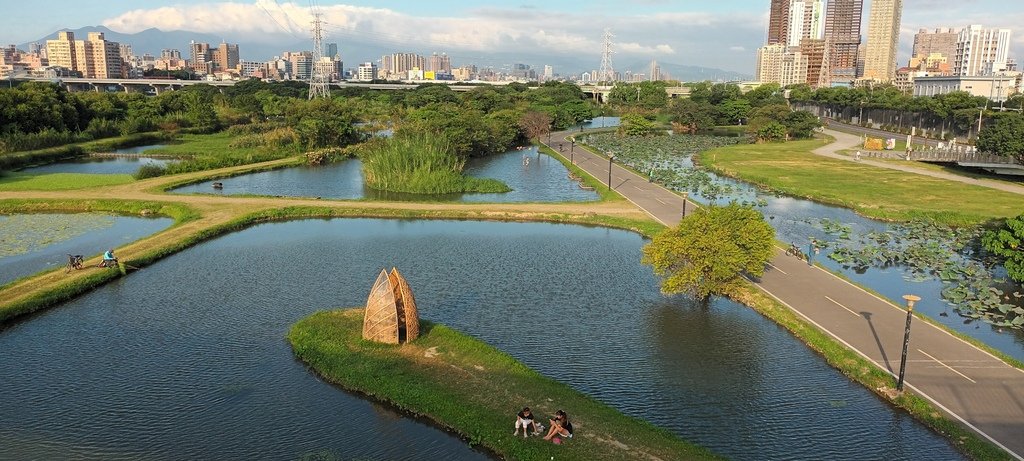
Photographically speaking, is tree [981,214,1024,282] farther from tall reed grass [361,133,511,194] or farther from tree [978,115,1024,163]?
tree [978,115,1024,163]

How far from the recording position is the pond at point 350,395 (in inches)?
671

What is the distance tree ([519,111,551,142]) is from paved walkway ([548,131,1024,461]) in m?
60.3

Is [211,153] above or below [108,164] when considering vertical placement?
above

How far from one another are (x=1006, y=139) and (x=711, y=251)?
47.0 m

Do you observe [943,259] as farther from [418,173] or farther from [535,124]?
[535,124]

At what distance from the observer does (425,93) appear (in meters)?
126

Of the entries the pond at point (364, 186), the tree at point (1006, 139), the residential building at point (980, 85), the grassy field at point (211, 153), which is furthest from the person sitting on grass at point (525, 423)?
the residential building at point (980, 85)

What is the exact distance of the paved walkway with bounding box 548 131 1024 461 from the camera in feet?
57.7

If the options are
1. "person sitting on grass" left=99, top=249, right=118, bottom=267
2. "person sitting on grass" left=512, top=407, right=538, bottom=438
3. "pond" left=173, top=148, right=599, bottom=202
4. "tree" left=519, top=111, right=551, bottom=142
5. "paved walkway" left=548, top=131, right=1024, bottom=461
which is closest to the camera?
"person sitting on grass" left=512, top=407, right=538, bottom=438

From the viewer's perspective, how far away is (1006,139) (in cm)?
5762

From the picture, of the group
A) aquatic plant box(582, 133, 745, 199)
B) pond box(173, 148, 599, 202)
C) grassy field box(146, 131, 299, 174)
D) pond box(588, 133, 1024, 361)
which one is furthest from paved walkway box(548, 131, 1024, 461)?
grassy field box(146, 131, 299, 174)

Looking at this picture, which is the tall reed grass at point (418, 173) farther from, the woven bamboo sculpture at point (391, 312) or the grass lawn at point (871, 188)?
the woven bamboo sculpture at point (391, 312)

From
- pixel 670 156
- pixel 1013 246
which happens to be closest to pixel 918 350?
pixel 1013 246

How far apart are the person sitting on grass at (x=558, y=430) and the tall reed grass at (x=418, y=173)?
34.3 metres
